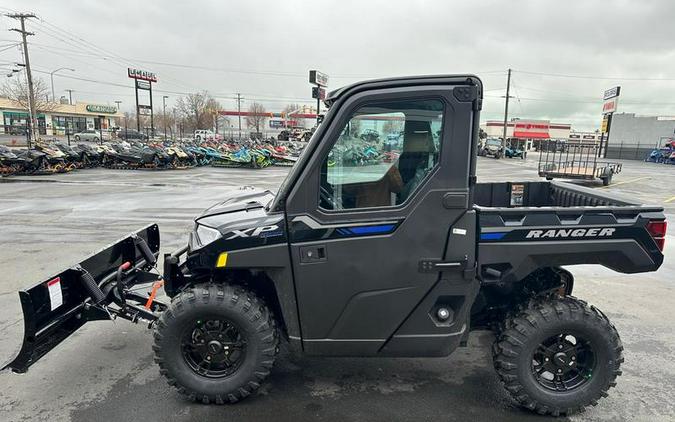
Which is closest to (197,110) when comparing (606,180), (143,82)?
(143,82)

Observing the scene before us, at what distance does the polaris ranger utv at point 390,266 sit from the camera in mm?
2885

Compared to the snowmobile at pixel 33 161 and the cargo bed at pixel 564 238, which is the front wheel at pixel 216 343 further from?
the snowmobile at pixel 33 161

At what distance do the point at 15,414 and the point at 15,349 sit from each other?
1.13 m

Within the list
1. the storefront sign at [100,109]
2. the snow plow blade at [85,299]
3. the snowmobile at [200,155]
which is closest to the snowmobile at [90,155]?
the snowmobile at [200,155]

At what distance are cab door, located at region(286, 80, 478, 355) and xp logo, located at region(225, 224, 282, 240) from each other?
0.37ft

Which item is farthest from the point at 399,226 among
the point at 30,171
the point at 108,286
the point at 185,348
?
the point at 30,171

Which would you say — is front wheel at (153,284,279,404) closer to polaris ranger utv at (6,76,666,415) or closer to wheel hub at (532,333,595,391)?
polaris ranger utv at (6,76,666,415)

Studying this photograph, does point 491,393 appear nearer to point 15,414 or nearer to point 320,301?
point 320,301

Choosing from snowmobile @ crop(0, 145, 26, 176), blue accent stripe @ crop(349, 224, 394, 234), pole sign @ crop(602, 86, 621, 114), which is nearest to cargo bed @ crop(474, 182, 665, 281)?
blue accent stripe @ crop(349, 224, 394, 234)

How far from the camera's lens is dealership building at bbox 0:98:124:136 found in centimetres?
6312

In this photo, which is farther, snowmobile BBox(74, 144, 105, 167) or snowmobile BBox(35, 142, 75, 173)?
snowmobile BBox(74, 144, 105, 167)

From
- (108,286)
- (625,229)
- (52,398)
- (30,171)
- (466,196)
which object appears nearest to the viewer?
(466,196)

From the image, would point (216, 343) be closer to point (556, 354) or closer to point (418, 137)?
point (418, 137)

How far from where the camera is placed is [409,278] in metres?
2.96
